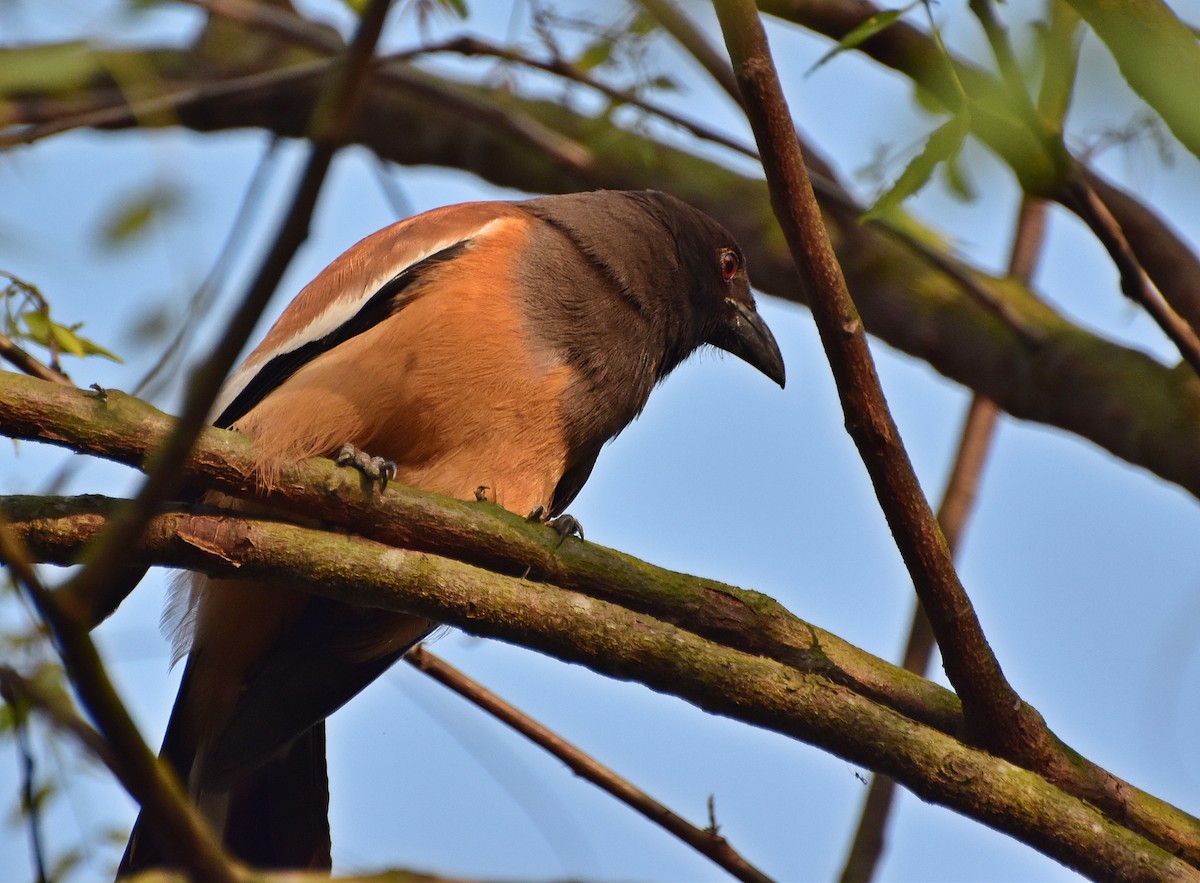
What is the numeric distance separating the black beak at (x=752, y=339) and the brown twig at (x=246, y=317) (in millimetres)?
4784

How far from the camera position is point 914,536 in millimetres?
3668

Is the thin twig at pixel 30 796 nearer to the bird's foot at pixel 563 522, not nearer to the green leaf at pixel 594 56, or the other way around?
the bird's foot at pixel 563 522

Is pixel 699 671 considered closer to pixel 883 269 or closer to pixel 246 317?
pixel 246 317

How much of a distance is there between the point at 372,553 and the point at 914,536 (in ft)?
5.03

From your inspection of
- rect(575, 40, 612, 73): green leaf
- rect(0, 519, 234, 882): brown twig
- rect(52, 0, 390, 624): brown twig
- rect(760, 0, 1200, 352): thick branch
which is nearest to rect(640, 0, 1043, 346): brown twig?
rect(575, 40, 612, 73): green leaf

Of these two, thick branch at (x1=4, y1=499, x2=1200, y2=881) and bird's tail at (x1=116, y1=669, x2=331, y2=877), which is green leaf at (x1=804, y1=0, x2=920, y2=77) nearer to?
thick branch at (x1=4, y1=499, x2=1200, y2=881)

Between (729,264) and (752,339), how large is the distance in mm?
395

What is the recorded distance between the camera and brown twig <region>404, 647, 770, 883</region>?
409 centimetres

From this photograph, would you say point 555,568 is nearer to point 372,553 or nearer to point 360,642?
point 372,553

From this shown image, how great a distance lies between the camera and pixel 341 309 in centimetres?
529

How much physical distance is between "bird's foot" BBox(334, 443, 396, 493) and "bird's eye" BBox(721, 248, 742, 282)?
240 centimetres

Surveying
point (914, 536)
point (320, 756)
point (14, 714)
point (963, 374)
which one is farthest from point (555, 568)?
point (963, 374)

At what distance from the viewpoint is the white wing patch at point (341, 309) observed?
525cm

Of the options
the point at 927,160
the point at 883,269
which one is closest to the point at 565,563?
the point at 927,160
